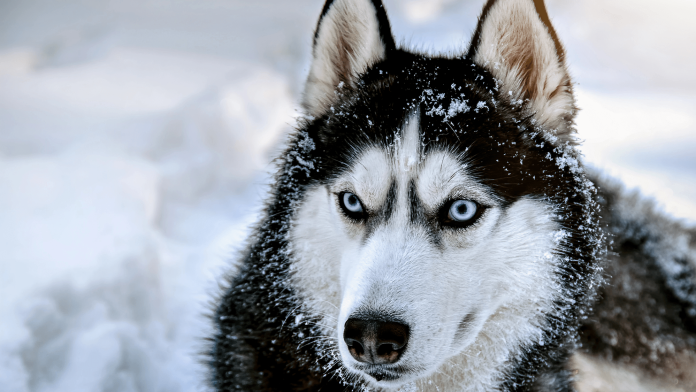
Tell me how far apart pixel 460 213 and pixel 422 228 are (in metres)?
0.14

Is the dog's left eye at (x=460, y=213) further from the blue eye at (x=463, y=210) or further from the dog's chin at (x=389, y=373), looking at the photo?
the dog's chin at (x=389, y=373)

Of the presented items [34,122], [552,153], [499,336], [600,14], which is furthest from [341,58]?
[600,14]


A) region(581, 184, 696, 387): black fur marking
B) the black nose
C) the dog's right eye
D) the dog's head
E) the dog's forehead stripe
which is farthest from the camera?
region(581, 184, 696, 387): black fur marking

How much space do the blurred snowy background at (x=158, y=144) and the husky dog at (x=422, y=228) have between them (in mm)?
323

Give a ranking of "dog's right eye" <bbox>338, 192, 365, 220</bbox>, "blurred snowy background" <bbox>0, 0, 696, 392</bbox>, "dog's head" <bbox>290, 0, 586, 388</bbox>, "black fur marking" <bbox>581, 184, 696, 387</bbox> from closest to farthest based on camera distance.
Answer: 1. "dog's head" <bbox>290, 0, 586, 388</bbox>
2. "dog's right eye" <bbox>338, 192, 365, 220</bbox>
3. "blurred snowy background" <bbox>0, 0, 696, 392</bbox>
4. "black fur marking" <bbox>581, 184, 696, 387</bbox>

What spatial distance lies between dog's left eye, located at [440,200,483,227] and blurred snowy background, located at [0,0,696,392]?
0.75m

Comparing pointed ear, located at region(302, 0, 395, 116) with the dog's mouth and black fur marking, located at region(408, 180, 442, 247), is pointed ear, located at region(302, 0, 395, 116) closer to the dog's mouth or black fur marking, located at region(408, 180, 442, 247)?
black fur marking, located at region(408, 180, 442, 247)

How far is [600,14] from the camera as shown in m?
4.30

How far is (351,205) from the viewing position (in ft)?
5.48

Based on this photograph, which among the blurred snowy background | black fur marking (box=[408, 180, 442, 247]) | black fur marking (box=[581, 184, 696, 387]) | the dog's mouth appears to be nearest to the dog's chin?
the dog's mouth

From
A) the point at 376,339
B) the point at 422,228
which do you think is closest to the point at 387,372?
the point at 376,339

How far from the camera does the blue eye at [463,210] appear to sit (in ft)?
5.15

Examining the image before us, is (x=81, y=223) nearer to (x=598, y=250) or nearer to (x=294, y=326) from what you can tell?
(x=294, y=326)

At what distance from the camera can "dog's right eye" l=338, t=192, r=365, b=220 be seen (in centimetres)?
165
